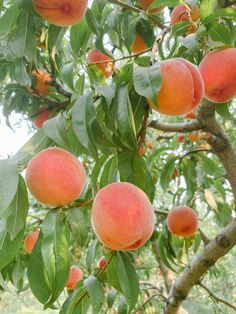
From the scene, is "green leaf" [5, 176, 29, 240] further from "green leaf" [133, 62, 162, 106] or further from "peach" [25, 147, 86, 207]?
"green leaf" [133, 62, 162, 106]

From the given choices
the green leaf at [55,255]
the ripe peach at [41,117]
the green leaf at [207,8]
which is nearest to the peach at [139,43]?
the green leaf at [207,8]


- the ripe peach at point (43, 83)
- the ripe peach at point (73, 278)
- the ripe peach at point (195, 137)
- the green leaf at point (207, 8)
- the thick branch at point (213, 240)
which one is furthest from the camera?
the ripe peach at point (195, 137)

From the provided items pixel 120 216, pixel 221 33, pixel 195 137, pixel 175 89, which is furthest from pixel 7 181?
pixel 195 137

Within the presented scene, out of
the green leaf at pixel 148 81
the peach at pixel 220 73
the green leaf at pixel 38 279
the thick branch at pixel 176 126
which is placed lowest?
the thick branch at pixel 176 126

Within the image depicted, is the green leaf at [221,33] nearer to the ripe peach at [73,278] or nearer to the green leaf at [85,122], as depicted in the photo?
the green leaf at [85,122]

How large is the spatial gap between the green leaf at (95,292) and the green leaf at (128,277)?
73 mm

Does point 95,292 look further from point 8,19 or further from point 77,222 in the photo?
point 8,19

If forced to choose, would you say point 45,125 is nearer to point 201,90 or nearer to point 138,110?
point 138,110

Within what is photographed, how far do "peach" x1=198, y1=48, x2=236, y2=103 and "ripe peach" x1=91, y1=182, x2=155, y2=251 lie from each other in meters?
0.34

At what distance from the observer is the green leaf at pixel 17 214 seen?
756mm

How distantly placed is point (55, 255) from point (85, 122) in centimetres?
24

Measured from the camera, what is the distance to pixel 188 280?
1661 mm

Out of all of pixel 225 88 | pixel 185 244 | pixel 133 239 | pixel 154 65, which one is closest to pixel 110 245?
pixel 133 239

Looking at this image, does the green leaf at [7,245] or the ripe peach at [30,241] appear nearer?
the green leaf at [7,245]
